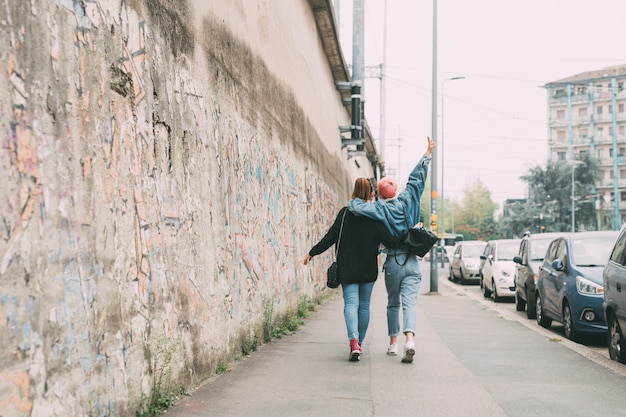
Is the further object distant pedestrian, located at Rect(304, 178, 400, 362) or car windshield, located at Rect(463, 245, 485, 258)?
car windshield, located at Rect(463, 245, 485, 258)

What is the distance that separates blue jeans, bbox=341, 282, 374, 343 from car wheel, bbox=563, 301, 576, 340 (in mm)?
3871

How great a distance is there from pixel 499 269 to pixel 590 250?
713 cm

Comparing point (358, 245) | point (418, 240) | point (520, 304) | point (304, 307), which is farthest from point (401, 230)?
point (520, 304)

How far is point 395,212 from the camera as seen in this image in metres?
7.65

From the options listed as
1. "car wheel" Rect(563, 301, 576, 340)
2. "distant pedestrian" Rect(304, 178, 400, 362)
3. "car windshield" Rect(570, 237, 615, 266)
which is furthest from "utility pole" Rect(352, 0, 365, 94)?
"distant pedestrian" Rect(304, 178, 400, 362)

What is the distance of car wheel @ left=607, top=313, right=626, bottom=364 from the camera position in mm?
7914

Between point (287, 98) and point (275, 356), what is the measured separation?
16.1 feet

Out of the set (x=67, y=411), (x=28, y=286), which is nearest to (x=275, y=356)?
(x=67, y=411)

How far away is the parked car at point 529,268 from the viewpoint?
1377cm

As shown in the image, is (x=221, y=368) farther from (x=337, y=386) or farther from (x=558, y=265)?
(x=558, y=265)

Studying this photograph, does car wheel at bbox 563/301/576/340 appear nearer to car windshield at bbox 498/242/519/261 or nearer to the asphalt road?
the asphalt road

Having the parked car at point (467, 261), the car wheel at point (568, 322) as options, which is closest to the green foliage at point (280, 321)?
the car wheel at point (568, 322)

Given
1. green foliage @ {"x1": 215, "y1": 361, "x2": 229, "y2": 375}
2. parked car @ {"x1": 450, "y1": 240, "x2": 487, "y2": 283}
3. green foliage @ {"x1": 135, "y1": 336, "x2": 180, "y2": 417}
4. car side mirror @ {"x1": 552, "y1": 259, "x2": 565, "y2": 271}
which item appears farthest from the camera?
parked car @ {"x1": 450, "y1": 240, "x2": 487, "y2": 283}

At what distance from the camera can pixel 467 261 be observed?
2681 centimetres
